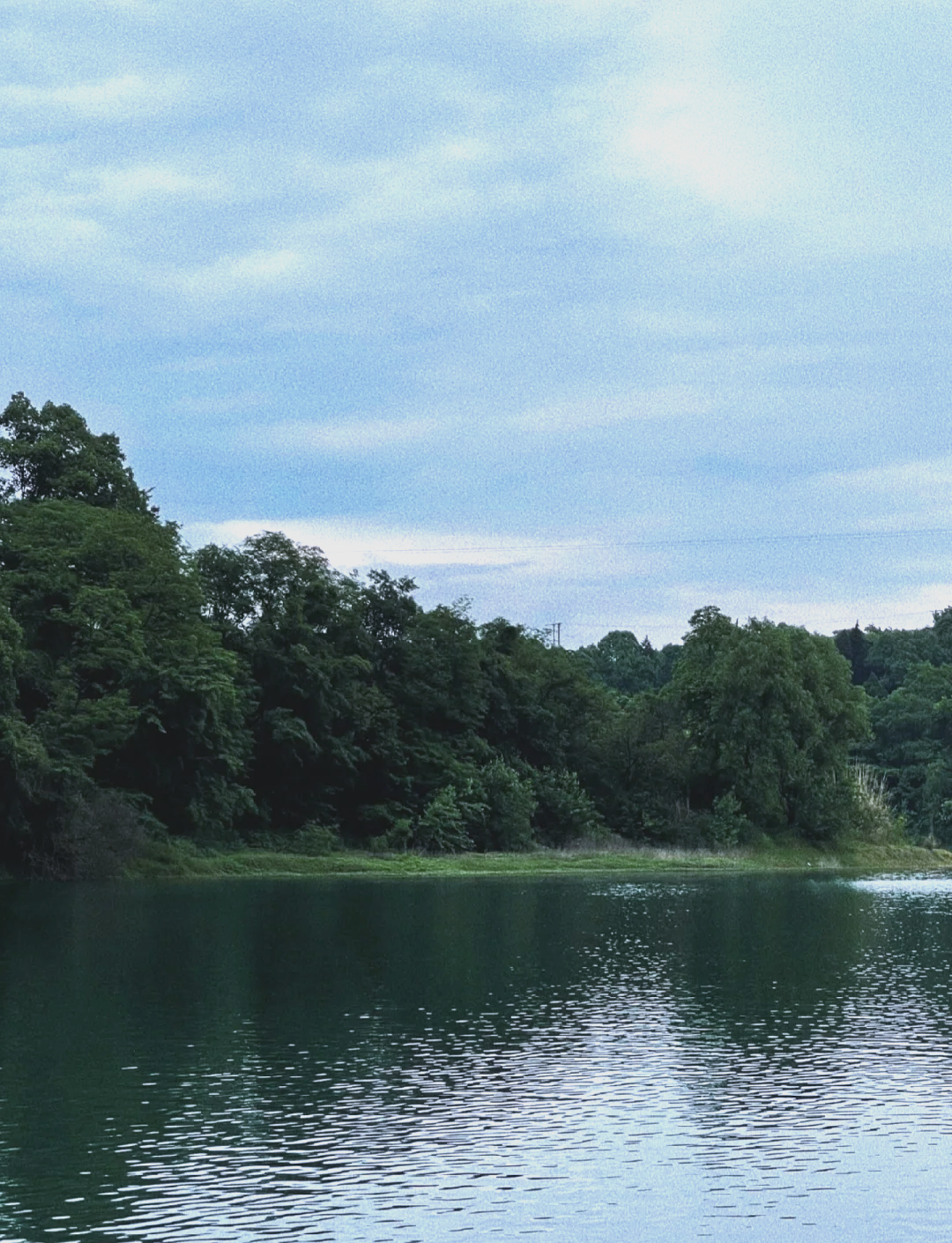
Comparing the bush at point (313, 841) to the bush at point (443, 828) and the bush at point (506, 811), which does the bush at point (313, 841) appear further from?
the bush at point (506, 811)

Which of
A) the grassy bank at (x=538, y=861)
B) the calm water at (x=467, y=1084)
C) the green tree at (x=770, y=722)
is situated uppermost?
the green tree at (x=770, y=722)

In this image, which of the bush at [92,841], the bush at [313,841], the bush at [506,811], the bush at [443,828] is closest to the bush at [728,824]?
the bush at [506,811]

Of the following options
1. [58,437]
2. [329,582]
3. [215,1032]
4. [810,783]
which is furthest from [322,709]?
[215,1032]

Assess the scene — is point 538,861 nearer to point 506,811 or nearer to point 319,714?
point 506,811

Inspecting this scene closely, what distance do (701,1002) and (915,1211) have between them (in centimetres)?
1623

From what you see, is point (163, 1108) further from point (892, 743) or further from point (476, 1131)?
point (892, 743)

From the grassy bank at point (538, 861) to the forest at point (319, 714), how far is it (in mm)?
1724

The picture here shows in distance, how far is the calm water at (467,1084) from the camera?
1784cm

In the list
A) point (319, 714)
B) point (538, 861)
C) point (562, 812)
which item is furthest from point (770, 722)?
point (319, 714)

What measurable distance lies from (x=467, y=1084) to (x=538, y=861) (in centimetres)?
6821

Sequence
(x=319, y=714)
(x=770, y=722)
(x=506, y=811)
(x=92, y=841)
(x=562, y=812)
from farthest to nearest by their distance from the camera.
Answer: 1. (x=770, y=722)
2. (x=562, y=812)
3. (x=506, y=811)
4. (x=319, y=714)
5. (x=92, y=841)

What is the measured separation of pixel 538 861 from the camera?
9256 centimetres

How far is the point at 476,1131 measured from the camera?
21594mm

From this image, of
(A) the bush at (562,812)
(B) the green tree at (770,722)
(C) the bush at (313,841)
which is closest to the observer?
(C) the bush at (313,841)
